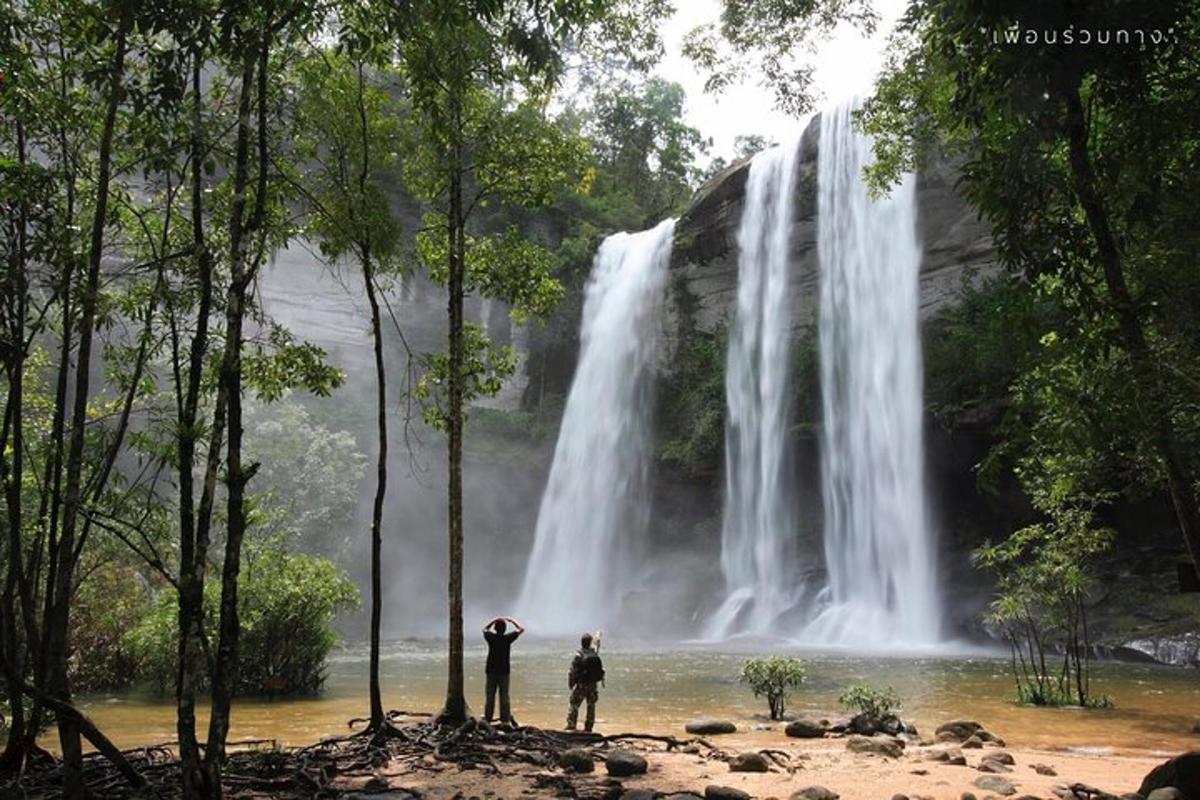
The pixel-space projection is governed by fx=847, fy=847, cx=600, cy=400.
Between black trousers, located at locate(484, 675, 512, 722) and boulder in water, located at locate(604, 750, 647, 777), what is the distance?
2145mm

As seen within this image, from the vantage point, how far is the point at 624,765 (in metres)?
6.73

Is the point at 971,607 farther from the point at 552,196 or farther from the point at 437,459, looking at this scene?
the point at 437,459

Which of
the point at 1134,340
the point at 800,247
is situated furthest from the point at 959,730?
the point at 800,247

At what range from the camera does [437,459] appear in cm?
3894

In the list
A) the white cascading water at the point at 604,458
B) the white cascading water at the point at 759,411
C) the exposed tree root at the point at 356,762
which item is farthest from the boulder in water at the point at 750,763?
the white cascading water at the point at 604,458

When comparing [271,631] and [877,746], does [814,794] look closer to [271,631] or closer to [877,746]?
[877,746]

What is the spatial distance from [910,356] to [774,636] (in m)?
9.43

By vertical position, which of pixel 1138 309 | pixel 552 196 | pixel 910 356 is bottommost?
pixel 1138 309

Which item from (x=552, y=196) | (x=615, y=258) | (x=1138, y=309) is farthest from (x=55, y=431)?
(x=615, y=258)

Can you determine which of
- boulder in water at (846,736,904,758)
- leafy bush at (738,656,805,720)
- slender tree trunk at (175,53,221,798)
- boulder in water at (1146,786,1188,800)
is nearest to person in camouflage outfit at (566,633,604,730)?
boulder in water at (846,736,904,758)

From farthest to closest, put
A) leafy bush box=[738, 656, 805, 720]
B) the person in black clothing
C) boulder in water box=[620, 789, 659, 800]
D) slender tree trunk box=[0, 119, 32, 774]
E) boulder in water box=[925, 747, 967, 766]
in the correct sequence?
1. leafy bush box=[738, 656, 805, 720]
2. the person in black clothing
3. boulder in water box=[925, 747, 967, 766]
4. boulder in water box=[620, 789, 659, 800]
5. slender tree trunk box=[0, 119, 32, 774]

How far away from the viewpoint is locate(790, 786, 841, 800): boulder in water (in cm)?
602

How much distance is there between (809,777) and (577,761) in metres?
1.92

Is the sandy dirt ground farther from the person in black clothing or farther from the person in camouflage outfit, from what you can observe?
the person in black clothing
